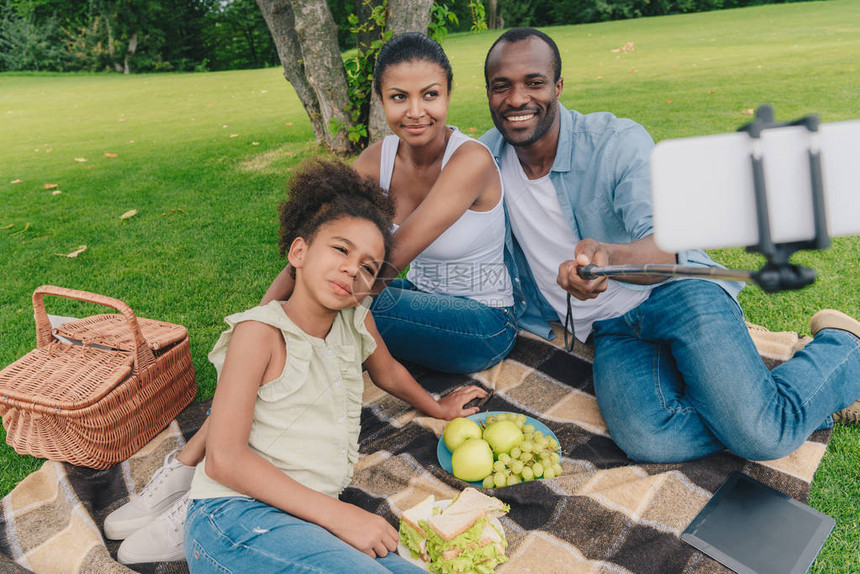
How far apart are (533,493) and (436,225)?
122cm

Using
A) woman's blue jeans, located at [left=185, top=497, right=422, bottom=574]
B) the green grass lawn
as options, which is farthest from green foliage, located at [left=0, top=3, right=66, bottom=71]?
woman's blue jeans, located at [left=185, top=497, right=422, bottom=574]

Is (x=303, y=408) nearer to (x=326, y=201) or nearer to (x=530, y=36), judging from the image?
(x=326, y=201)

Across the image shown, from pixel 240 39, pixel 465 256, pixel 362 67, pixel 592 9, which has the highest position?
pixel 240 39

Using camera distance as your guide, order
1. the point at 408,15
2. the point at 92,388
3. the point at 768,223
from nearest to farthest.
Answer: the point at 768,223 < the point at 92,388 < the point at 408,15

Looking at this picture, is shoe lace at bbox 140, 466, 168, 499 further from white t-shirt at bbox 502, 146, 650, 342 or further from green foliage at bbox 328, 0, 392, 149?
green foliage at bbox 328, 0, 392, 149

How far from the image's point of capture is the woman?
2574mm

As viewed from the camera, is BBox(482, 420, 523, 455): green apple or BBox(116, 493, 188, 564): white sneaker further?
BBox(482, 420, 523, 455): green apple

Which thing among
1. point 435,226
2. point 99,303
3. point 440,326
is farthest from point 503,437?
point 99,303

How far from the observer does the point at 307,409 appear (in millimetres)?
2121

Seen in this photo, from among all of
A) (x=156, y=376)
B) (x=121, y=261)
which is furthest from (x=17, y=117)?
(x=156, y=376)

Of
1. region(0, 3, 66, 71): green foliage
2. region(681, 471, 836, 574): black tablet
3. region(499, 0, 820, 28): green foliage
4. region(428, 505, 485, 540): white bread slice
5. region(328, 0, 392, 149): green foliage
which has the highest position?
region(0, 3, 66, 71): green foliage

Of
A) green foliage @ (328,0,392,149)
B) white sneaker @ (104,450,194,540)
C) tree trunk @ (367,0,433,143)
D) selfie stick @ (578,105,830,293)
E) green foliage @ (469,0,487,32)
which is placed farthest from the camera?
green foliage @ (328,0,392,149)

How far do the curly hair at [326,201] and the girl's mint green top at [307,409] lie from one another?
0.36 meters

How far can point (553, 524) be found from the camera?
219cm
